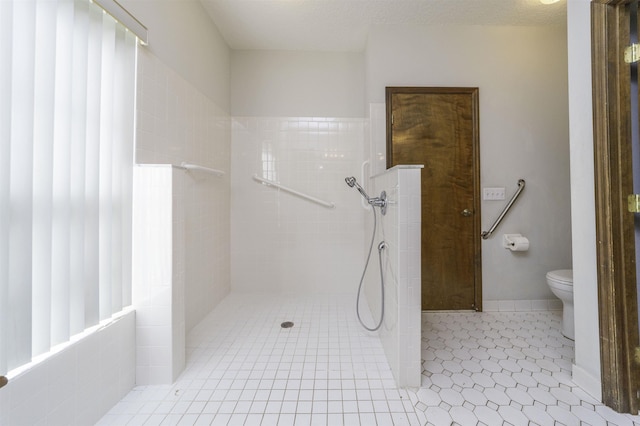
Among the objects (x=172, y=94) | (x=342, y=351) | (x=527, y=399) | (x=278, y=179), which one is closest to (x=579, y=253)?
(x=527, y=399)

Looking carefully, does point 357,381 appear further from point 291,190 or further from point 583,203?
point 291,190

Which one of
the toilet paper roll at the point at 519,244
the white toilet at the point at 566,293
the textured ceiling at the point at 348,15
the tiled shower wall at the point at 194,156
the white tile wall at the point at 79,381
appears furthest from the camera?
the toilet paper roll at the point at 519,244

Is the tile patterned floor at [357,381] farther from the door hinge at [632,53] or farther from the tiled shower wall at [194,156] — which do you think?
the door hinge at [632,53]

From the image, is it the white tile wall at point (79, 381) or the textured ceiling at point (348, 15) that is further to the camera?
the textured ceiling at point (348, 15)

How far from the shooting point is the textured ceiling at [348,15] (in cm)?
195

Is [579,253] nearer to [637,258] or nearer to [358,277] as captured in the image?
[637,258]

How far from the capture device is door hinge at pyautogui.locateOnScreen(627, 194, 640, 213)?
1097mm

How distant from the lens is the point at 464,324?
1965 mm

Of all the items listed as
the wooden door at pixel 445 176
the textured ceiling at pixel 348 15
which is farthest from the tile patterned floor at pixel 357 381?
the textured ceiling at pixel 348 15

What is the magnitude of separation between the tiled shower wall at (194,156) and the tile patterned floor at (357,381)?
0.38 m

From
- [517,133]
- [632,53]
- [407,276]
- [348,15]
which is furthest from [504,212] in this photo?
[348,15]

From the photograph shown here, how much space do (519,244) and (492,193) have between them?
466mm

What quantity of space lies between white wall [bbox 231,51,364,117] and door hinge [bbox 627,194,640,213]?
2027mm

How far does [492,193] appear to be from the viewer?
86.6 inches
